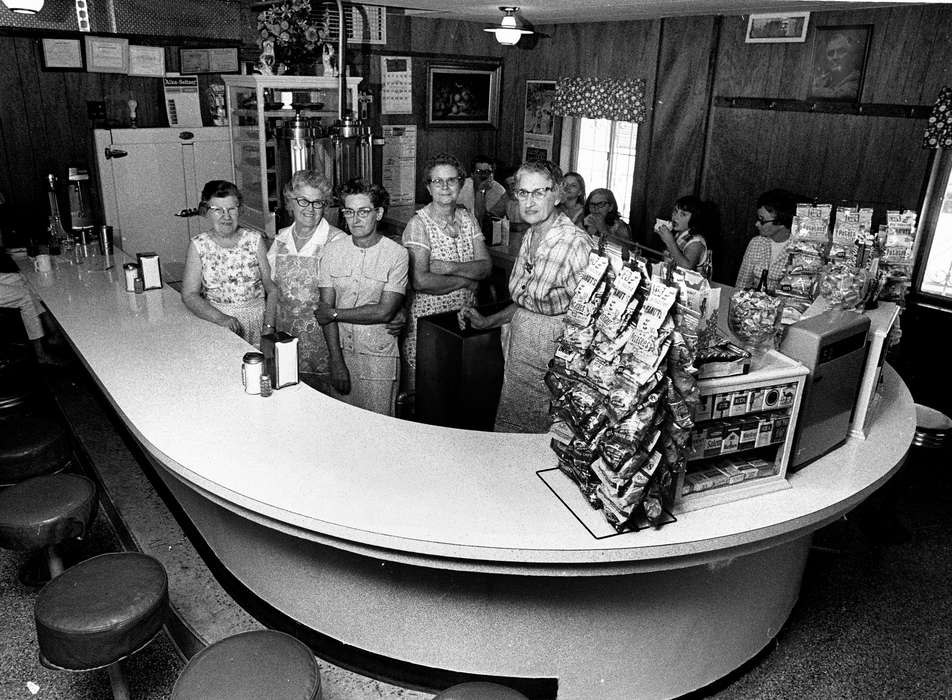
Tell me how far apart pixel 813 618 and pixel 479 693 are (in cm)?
192

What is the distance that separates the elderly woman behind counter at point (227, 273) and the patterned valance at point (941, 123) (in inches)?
148

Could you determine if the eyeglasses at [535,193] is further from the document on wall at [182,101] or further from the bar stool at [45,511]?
the document on wall at [182,101]

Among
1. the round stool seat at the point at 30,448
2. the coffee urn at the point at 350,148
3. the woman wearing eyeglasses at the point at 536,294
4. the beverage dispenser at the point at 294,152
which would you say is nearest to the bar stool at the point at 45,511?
the round stool seat at the point at 30,448

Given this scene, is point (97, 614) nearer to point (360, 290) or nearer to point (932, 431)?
point (360, 290)

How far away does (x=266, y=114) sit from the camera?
537 centimetres

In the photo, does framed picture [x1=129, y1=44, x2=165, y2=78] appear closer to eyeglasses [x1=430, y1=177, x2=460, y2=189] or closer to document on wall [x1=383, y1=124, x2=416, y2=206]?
document on wall [x1=383, y1=124, x2=416, y2=206]

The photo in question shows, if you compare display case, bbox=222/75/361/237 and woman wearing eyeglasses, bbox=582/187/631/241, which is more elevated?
display case, bbox=222/75/361/237

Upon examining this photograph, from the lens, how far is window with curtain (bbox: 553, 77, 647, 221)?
243 inches

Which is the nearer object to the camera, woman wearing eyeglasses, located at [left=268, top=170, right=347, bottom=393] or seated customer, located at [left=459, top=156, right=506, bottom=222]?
Answer: woman wearing eyeglasses, located at [left=268, top=170, right=347, bottom=393]

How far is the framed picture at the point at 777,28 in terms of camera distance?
16.0 ft

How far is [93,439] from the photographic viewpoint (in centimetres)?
440

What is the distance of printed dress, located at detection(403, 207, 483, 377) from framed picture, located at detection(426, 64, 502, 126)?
3.63m

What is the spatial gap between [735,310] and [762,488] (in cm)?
56

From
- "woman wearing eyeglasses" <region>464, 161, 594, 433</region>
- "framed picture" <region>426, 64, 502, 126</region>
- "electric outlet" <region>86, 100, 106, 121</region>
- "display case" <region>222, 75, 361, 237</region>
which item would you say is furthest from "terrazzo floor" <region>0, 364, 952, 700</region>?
"framed picture" <region>426, 64, 502, 126</region>
